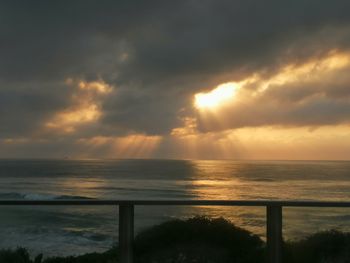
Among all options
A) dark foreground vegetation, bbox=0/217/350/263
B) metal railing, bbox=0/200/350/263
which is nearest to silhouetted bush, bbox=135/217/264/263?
dark foreground vegetation, bbox=0/217/350/263

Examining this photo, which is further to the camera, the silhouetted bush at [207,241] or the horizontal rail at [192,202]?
the silhouetted bush at [207,241]

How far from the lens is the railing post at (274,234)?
3.50 m

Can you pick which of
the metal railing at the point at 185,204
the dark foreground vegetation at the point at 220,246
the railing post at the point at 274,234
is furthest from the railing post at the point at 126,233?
the railing post at the point at 274,234

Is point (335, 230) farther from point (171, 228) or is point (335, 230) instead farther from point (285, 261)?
point (171, 228)

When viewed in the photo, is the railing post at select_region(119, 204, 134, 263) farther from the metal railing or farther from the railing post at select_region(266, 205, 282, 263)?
the railing post at select_region(266, 205, 282, 263)

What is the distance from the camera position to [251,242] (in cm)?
351

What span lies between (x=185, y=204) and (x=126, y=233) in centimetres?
48

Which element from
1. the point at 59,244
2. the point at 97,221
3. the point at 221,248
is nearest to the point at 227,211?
the point at 221,248

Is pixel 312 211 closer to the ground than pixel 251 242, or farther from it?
farther from it

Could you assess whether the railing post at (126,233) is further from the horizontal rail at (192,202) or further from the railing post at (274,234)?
the railing post at (274,234)

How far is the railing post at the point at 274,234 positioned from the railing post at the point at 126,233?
96 cm

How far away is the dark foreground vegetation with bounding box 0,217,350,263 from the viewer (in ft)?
11.5

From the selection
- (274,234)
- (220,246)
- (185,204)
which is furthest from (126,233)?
(274,234)

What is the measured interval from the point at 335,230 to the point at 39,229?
203cm
